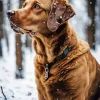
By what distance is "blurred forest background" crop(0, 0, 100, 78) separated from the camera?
686 cm

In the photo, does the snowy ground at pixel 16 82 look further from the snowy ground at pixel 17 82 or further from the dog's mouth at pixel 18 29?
the dog's mouth at pixel 18 29

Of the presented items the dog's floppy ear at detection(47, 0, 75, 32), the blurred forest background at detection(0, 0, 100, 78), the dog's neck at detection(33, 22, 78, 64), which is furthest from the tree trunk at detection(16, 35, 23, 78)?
the dog's floppy ear at detection(47, 0, 75, 32)

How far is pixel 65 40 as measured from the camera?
3588 millimetres

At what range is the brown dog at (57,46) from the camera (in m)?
3.49

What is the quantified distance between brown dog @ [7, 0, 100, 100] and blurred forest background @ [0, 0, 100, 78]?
10.1 feet

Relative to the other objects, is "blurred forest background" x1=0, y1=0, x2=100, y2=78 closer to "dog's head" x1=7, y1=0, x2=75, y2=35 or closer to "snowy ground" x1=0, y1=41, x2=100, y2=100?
"snowy ground" x1=0, y1=41, x2=100, y2=100

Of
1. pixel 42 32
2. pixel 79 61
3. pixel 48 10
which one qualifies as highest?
pixel 48 10

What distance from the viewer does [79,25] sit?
7680 mm

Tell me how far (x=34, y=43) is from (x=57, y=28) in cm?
43

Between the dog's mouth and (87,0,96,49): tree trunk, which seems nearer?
the dog's mouth

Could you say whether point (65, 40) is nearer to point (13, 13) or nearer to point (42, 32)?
point (42, 32)

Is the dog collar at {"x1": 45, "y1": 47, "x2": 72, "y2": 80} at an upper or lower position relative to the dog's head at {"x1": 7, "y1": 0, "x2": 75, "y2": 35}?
lower

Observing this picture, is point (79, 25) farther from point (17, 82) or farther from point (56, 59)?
point (56, 59)

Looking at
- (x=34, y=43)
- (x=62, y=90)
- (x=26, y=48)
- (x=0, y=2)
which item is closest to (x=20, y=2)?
(x=0, y=2)
